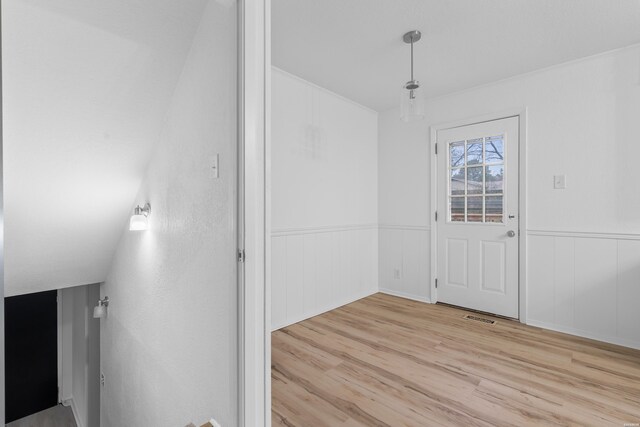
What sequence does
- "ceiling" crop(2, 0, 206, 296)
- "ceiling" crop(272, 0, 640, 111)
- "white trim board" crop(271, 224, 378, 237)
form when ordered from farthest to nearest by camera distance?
"white trim board" crop(271, 224, 378, 237) < "ceiling" crop(272, 0, 640, 111) < "ceiling" crop(2, 0, 206, 296)

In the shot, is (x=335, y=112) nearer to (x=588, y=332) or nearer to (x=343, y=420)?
(x=343, y=420)

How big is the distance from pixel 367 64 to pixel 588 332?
295 centimetres

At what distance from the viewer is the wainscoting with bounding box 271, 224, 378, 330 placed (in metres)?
2.93

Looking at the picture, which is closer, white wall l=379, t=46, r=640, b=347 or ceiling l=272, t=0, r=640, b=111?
ceiling l=272, t=0, r=640, b=111

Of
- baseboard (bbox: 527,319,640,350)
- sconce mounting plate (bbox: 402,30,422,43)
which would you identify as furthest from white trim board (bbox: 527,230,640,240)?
sconce mounting plate (bbox: 402,30,422,43)

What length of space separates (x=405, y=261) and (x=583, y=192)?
1.82 m

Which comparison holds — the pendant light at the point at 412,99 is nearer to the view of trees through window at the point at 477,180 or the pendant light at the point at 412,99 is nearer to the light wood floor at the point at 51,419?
the view of trees through window at the point at 477,180

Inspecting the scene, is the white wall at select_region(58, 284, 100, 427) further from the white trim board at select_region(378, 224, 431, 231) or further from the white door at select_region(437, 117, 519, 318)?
the white door at select_region(437, 117, 519, 318)

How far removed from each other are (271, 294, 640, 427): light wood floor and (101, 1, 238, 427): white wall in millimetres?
539

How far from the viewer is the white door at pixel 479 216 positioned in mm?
3096

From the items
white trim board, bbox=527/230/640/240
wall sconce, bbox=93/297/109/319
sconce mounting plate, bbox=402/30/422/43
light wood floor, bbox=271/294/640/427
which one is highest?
sconce mounting plate, bbox=402/30/422/43

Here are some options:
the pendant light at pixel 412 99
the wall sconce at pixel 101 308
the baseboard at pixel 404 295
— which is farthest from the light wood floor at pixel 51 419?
the pendant light at pixel 412 99

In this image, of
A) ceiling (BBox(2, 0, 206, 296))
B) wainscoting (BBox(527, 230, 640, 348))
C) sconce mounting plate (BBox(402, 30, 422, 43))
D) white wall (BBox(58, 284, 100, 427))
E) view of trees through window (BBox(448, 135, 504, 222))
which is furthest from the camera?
white wall (BBox(58, 284, 100, 427))

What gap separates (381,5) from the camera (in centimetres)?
199
